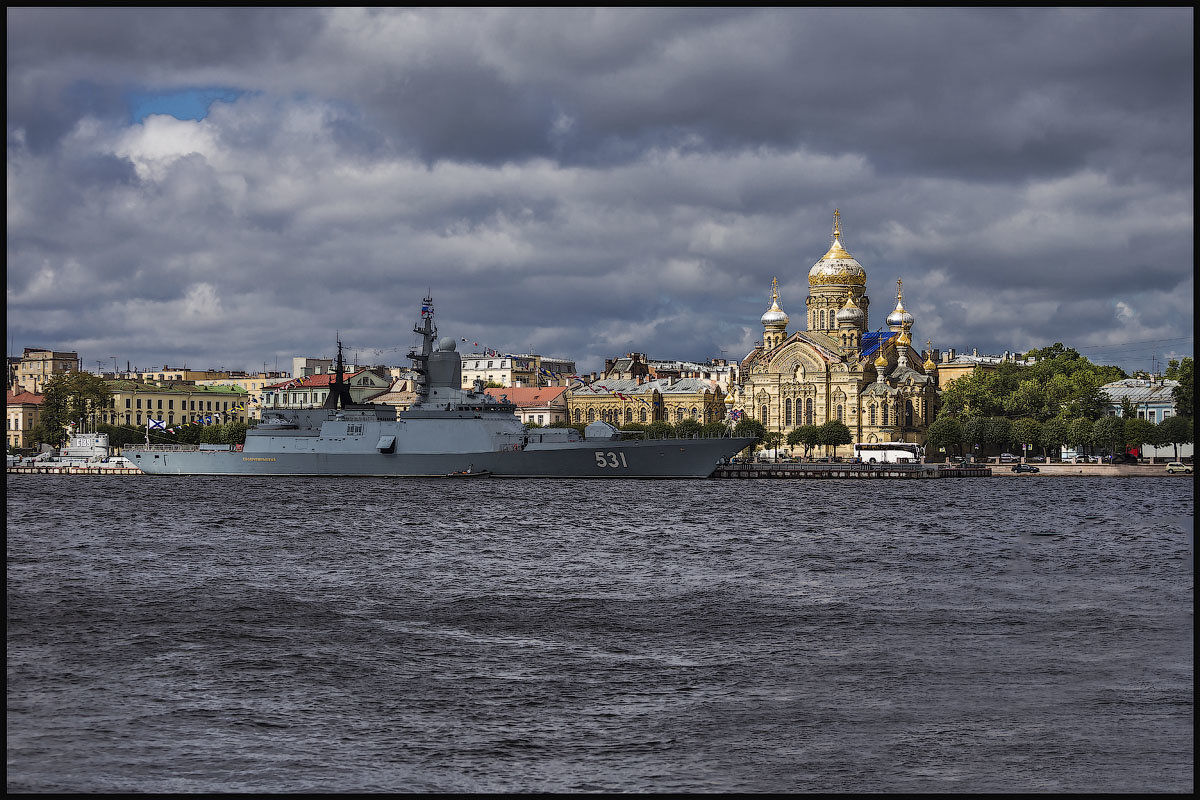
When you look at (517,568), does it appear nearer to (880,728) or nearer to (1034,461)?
(880,728)

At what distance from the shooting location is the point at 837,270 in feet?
408

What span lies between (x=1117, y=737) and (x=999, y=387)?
100822 mm

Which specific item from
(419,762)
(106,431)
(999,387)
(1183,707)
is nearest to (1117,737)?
(1183,707)

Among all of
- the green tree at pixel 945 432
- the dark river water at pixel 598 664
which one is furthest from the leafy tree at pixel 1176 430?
the dark river water at pixel 598 664

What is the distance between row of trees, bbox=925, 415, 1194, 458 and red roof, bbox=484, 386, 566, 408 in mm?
46325

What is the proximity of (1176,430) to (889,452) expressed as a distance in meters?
23.7

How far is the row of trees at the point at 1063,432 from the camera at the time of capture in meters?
88.1

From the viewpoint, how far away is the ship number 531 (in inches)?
2840

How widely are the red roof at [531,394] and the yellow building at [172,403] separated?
27.0m

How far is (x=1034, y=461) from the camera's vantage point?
101625mm

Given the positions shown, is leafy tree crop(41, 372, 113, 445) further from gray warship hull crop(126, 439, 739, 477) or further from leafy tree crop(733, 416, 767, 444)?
leafy tree crop(733, 416, 767, 444)

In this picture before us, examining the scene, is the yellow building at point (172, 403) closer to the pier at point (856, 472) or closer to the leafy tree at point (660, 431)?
the leafy tree at point (660, 431)

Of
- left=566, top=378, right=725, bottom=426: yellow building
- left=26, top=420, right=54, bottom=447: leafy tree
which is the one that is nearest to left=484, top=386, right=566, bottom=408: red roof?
left=566, top=378, right=725, bottom=426: yellow building

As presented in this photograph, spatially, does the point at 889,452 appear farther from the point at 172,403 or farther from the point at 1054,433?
the point at 172,403
